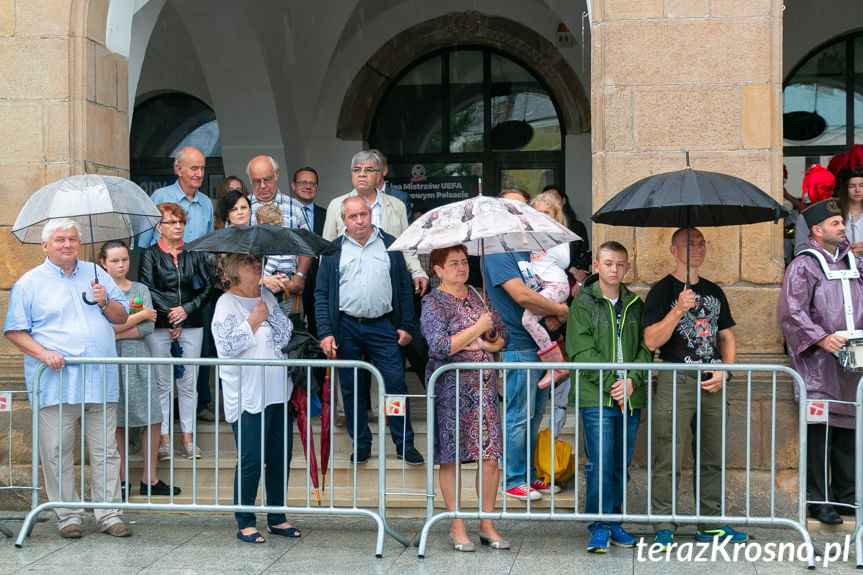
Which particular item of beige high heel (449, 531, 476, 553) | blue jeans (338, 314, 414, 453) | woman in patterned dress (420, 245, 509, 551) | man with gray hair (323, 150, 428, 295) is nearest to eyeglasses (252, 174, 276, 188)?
man with gray hair (323, 150, 428, 295)

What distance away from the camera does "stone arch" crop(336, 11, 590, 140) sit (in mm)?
13188

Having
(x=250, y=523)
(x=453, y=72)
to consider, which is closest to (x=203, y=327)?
(x=250, y=523)

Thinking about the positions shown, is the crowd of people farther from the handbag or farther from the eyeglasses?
the eyeglasses

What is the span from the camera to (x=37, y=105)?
8.45 metres

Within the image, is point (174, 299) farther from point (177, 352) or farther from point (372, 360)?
point (372, 360)

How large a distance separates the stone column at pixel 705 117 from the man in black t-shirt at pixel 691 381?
0.80 m

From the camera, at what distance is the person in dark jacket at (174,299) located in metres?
8.05

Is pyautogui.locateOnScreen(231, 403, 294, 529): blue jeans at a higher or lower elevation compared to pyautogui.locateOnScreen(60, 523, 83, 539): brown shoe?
higher

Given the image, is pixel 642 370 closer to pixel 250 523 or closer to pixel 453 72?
pixel 250 523

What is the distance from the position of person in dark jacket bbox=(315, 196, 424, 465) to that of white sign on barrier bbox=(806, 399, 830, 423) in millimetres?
2511

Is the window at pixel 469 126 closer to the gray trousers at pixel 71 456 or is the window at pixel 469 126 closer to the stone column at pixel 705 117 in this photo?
the stone column at pixel 705 117

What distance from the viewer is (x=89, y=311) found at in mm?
7133

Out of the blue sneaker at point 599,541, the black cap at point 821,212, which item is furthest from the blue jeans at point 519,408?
the black cap at point 821,212

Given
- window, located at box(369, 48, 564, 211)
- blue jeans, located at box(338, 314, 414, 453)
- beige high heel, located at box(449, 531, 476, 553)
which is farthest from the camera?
window, located at box(369, 48, 564, 211)
